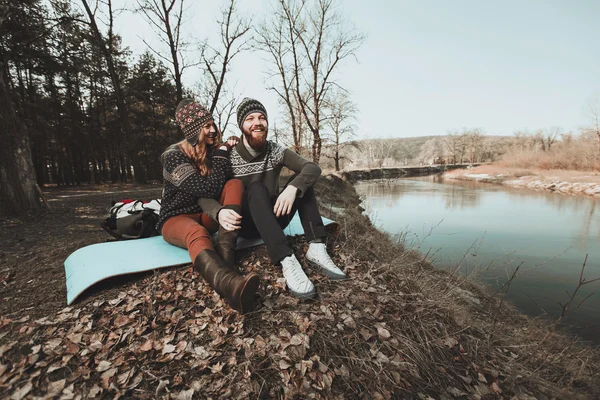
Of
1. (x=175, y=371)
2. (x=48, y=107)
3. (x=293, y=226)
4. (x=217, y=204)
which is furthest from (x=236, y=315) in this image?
(x=48, y=107)

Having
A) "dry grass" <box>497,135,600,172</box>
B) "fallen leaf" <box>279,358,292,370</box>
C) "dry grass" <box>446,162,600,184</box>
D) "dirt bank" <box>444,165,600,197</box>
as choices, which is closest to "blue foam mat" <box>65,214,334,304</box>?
"fallen leaf" <box>279,358,292,370</box>

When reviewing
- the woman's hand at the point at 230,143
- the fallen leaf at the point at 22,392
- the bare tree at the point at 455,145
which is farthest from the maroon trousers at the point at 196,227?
the bare tree at the point at 455,145

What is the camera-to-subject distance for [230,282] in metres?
1.76

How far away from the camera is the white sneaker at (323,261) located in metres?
2.43

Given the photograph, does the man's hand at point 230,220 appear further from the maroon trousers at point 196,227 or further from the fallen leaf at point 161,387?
the fallen leaf at point 161,387

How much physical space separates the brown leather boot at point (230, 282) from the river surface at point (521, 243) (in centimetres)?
316

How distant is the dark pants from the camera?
2.18m

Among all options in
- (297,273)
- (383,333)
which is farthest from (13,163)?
(383,333)

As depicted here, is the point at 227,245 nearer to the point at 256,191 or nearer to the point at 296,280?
the point at 256,191

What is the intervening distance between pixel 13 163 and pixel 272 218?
5608mm

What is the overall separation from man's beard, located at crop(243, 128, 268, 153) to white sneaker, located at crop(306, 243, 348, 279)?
3.54ft

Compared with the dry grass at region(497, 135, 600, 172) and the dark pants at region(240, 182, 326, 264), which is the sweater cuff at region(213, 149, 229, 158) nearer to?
the dark pants at region(240, 182, 326, 264)

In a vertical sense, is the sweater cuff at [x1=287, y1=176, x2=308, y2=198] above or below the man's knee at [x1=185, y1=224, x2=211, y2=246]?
above

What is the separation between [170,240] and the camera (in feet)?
7.99
